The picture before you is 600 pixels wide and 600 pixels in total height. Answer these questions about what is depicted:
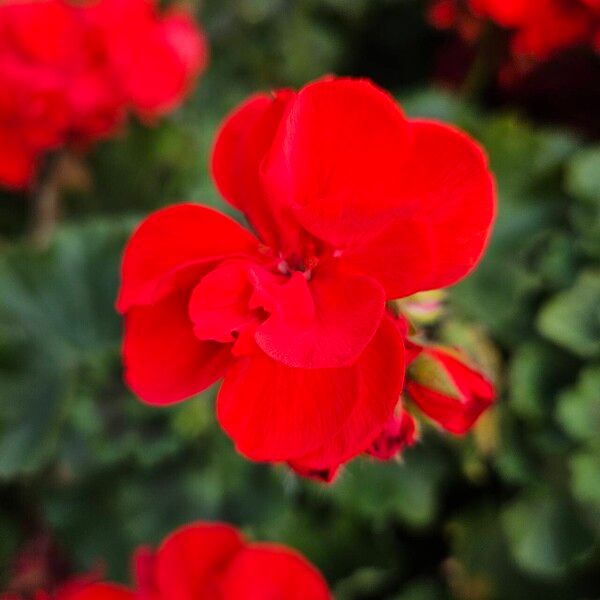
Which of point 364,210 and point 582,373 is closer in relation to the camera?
point 364,210

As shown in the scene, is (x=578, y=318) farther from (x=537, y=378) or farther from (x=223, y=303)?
(x=223, y=303)

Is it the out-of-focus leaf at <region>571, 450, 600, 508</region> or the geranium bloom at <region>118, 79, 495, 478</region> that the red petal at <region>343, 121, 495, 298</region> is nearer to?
the geranium bloom at <region>118, 79, 495, 478</region>

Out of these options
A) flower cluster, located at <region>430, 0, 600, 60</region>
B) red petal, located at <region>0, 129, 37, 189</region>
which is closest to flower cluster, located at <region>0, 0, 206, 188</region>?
red petal, located at <region>0, 129, 37, 189</region>

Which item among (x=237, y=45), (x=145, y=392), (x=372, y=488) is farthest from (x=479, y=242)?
(x=237, y=45)

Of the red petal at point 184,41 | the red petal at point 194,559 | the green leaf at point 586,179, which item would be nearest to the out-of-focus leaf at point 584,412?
the green leaf at point 586,179

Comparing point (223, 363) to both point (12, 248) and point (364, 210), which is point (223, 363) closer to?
point (364, 210)

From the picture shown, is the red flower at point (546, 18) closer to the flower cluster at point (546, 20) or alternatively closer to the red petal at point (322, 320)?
the flower cluster at point (546, 20)
